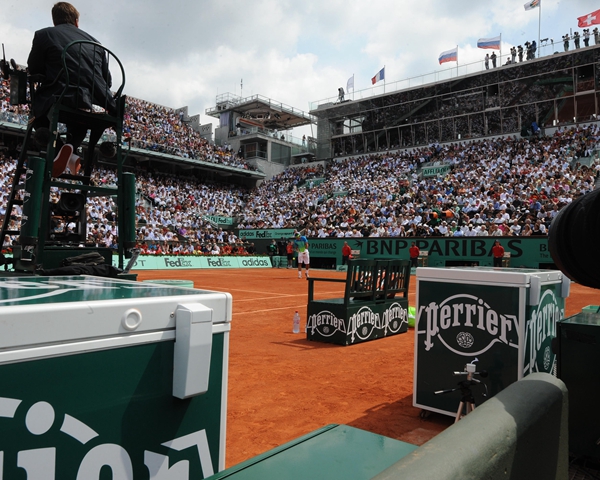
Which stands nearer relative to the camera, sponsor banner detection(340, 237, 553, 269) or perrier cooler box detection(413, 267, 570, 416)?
perrier cooler box detection(413, 267, 570, 416)

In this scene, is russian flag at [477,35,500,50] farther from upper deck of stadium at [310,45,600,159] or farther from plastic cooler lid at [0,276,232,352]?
plastic cooler lid at [0,276,232,352]

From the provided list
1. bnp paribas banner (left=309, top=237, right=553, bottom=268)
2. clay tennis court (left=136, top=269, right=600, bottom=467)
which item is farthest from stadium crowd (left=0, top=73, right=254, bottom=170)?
clay tennis court (left=136, top=269, right=600, bottom=467)

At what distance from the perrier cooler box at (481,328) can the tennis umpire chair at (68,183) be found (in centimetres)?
228

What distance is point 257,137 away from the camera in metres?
48.3

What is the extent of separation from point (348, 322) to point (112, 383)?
5720mm

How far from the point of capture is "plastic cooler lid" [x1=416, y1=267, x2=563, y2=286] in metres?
3.50

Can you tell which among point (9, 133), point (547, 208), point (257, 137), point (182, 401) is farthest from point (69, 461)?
point (257, 137)

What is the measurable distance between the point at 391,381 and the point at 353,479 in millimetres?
3886

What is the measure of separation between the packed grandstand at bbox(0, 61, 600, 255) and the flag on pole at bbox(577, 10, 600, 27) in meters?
7.67

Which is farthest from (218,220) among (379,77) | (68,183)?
(68,183)

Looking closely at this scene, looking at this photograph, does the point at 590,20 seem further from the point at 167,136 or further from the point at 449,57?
the point at 167,136

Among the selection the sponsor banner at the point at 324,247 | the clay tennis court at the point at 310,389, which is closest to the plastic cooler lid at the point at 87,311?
the clay tennis court at the point at 310,389

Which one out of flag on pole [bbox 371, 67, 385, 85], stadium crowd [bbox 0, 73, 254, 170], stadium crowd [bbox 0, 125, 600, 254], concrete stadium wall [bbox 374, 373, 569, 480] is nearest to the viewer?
concrete stadium wall [bbox 374, 373, 569, 480]

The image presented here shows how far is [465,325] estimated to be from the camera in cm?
370
